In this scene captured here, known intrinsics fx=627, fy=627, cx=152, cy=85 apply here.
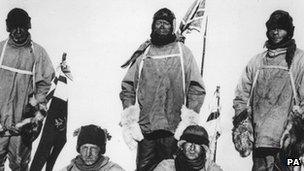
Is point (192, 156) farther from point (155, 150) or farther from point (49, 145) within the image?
point (49, 145)

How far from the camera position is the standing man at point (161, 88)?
5.78 metres

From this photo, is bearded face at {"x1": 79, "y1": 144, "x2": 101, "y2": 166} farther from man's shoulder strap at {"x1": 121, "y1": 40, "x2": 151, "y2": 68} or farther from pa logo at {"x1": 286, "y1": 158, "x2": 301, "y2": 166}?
pa logo at {"x1": 286, "y1": 158, "x2": 301, "y2": 166}

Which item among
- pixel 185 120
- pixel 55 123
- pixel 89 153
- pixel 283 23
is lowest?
pixel 89 153

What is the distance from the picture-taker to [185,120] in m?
5.84

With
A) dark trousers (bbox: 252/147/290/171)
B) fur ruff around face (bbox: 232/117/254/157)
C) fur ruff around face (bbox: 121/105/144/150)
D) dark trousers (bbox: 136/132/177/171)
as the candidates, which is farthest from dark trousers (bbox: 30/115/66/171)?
dark trousers (bbox: 252/147/290/171)

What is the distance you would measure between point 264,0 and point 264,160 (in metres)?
1.82

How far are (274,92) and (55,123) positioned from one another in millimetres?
2386

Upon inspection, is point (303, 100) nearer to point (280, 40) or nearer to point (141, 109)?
point (280, 40)

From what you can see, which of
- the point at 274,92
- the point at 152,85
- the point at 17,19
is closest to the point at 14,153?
the point at 17,19

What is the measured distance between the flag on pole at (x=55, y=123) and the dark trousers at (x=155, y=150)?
125 cm

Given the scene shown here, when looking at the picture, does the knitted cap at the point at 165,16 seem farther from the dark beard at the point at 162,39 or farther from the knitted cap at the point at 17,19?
the knitted cap at the point at 17,19

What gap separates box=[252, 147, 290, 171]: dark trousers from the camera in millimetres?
5547

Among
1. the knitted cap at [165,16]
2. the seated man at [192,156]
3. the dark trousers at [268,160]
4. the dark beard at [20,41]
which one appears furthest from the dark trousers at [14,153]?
the dark trousers at [268,160]

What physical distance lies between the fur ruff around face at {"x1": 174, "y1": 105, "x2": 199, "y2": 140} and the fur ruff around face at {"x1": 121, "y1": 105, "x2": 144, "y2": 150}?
352mm
